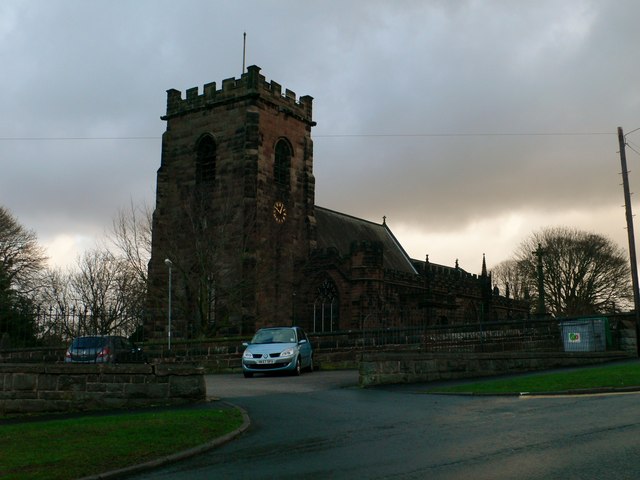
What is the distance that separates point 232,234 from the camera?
4231 centimetres

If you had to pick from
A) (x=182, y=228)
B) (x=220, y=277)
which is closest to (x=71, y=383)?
(x=220, y=277)

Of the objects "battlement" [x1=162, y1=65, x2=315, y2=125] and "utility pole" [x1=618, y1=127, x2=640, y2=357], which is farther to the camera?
"battlement" [x1=162, y1=65, x2=315, y2=125]

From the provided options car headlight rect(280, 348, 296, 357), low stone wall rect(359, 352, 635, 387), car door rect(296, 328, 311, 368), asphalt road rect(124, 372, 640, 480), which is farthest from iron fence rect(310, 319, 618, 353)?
asphalt road rect(124, 372, 640, 480)

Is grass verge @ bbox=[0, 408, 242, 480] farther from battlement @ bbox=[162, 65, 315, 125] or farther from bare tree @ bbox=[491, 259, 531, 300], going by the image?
bare tree @ bbox=[491, 259, 531, 300]

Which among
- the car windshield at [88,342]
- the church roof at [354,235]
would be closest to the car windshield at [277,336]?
the car windshield at [88,342]

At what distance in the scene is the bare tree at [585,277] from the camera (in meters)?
60.8

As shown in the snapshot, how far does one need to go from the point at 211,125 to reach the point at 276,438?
123 feet

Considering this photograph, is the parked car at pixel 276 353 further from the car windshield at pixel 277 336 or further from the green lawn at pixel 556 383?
the green lawn at pixel 556 383

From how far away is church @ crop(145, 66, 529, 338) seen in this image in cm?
4138

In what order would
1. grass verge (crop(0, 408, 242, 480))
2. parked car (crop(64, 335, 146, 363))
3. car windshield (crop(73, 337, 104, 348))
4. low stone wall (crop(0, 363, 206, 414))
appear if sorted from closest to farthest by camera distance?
grass verge (crop(0, 408, 242, 480)), low stone wall (crop(0, 363, 206, 414)), parked car (crop(64, 335, 146, 363)), car windshield (crop(73, 337, 104, 348))

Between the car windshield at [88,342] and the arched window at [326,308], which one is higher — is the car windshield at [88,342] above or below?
below

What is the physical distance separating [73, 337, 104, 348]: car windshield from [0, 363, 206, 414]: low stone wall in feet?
12.7

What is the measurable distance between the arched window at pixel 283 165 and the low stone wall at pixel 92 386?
32.0m

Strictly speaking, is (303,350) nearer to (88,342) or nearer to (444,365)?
(444,365)
